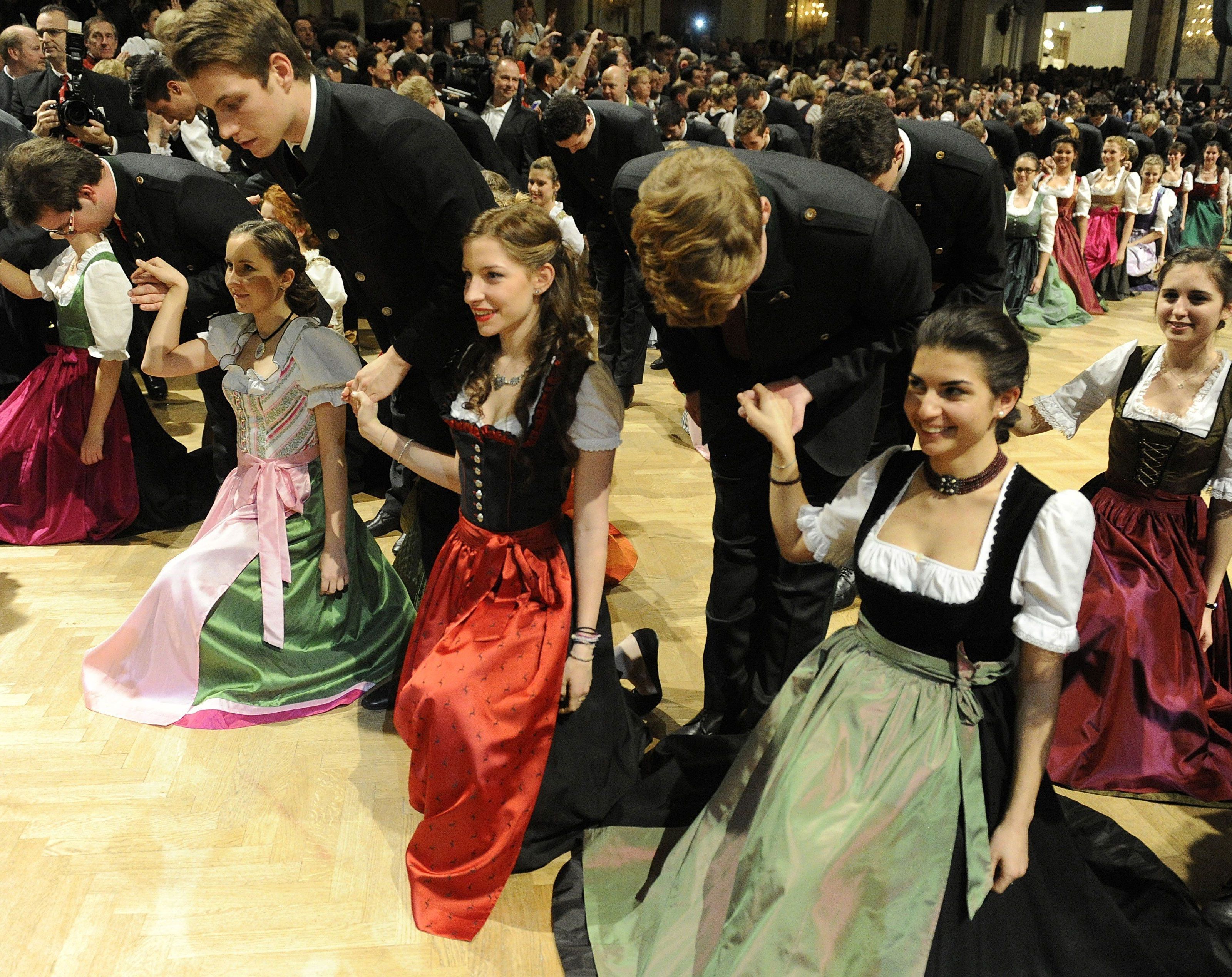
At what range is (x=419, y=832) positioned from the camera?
204 cm

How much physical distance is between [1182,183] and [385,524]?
8205mm

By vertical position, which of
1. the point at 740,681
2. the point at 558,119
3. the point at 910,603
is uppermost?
the point at 558,119

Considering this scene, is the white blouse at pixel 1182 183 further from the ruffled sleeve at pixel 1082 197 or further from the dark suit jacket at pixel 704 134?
the dark suit jacket at pixel 704 134

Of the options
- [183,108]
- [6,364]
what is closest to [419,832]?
[183,108]

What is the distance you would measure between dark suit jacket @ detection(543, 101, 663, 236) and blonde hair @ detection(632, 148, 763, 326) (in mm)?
2917

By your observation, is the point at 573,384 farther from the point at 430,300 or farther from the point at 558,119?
the point at 558,119

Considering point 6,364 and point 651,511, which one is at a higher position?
point 6,364

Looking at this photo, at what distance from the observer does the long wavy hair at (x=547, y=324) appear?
1971 millimetres

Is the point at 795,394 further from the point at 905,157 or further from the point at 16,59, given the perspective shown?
the point at 16,59

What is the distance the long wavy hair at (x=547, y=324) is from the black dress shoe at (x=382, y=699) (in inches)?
35.3

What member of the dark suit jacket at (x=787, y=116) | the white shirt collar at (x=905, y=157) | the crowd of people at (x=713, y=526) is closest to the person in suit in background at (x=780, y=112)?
the dark suit jacket at (x=787, y=116)

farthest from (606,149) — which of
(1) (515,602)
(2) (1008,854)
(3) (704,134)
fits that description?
(2) (1008,854)

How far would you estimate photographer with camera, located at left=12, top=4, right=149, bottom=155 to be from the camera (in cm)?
385

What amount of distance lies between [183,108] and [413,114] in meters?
1.78
